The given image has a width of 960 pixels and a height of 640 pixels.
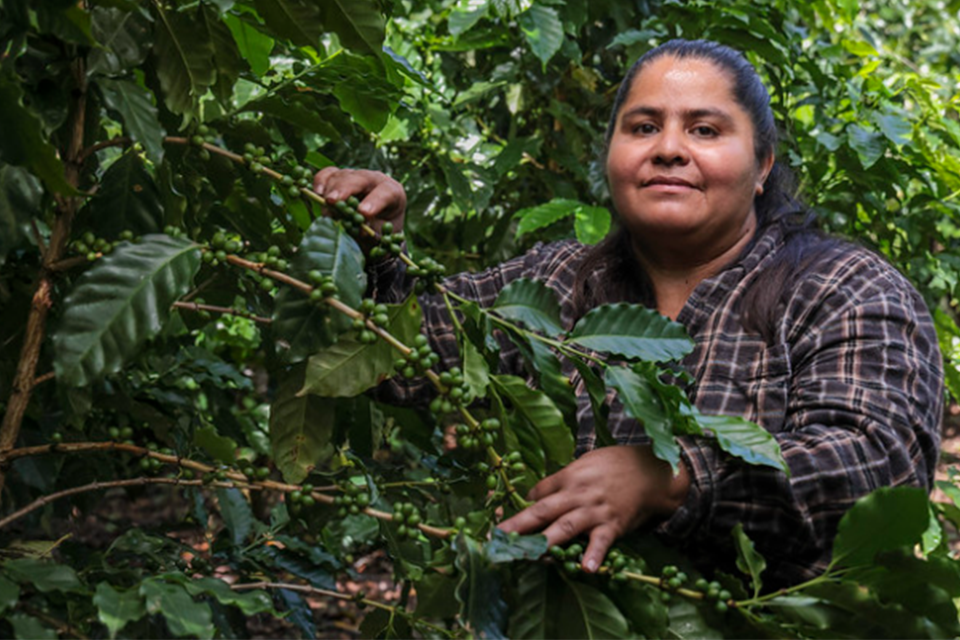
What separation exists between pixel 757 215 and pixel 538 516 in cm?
95

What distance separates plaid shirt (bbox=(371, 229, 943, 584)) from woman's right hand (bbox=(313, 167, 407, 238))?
234 millimetres

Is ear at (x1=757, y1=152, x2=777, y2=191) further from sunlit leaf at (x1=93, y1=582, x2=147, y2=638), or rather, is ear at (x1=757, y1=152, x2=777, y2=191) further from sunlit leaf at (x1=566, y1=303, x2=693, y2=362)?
sunlit leaf at (x1=93, y1=582, x2=147, y2=638)

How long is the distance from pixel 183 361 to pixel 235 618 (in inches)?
23.7

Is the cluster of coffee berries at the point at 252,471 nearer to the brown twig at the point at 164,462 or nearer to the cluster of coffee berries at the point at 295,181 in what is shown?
the brown twig at the point at 164,462

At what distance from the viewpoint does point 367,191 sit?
1.49 metres

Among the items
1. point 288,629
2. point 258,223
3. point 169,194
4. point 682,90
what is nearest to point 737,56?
point 682,90

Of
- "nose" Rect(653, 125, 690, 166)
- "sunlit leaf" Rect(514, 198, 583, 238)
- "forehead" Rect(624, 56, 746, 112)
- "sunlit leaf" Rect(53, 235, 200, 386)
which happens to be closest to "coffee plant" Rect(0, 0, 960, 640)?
"sunlit leaf" Rect(53, 235, 200, 386)

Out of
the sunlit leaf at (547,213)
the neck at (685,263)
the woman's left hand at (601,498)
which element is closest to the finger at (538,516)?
the woman's left hand at (601,498)

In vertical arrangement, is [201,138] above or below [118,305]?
above

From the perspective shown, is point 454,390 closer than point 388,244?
Yes

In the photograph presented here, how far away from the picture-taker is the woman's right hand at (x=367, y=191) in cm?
141

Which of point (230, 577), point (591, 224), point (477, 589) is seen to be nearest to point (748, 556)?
point (477, 589)

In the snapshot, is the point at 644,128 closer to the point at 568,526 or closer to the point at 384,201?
the point at 384,201

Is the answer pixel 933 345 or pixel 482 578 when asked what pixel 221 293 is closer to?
pixel 482 578
